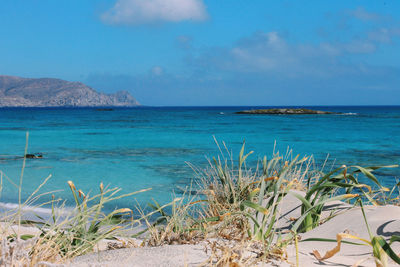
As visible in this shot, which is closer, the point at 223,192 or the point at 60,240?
the point at 60,240

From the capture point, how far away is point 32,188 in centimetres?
884

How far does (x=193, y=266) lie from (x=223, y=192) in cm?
218

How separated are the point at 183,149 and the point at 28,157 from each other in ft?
19.6

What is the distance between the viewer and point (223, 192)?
398cm

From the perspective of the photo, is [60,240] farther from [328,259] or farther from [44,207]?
[44,207]

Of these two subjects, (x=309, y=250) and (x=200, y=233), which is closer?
(x=309, y=250)

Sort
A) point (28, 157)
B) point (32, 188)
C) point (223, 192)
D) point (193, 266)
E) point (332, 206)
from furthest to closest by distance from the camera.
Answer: point (28, 157)
point (32, 188)
point (223, 192)
point (332, 206)
point (193, 266)

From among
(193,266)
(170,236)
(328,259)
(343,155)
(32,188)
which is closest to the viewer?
(193,266)

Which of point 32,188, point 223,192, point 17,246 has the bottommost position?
point 32,188

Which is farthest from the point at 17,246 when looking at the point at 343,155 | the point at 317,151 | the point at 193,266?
the point at 317,151

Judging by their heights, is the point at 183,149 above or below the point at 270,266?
below

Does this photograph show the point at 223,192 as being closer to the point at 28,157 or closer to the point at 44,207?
the point at 44,207

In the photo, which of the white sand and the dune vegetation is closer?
the dune vegetation

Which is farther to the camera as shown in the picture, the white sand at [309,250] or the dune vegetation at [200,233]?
the white sand at [309,250]
